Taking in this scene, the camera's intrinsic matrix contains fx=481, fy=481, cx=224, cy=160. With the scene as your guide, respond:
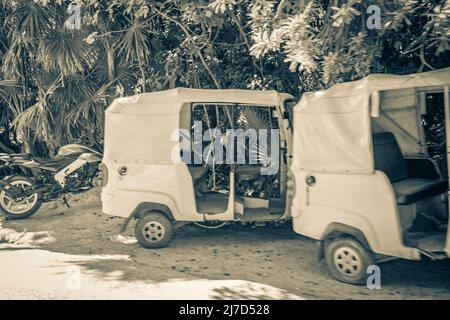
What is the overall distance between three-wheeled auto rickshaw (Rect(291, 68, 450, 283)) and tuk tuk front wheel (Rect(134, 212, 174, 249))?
5.73 feet

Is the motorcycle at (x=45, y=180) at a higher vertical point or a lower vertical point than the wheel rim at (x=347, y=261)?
higher

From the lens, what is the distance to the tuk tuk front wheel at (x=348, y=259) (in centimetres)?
489

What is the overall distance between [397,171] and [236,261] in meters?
2.26

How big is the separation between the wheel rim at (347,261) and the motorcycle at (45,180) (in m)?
4.69

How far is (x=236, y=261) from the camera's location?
5879 millimetres

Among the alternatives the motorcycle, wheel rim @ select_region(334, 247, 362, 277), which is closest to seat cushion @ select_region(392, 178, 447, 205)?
wheel rim @ select_region(334, 247, 362, 277)

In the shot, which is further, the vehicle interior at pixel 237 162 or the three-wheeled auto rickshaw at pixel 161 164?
the vehicle interior at pixel 237 162

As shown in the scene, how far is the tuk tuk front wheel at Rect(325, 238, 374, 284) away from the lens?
16.0ft

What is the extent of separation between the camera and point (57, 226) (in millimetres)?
7590

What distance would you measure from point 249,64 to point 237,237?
3225 millimetres

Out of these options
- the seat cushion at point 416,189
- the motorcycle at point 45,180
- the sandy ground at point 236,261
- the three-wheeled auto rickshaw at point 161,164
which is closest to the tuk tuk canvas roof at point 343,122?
the seat cushion at point 416,189

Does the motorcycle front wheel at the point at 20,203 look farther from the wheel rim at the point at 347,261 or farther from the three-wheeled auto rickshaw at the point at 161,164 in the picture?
the wheel rim at the point at 347,261

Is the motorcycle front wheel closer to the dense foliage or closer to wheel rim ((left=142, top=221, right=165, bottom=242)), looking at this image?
the dense foliage
